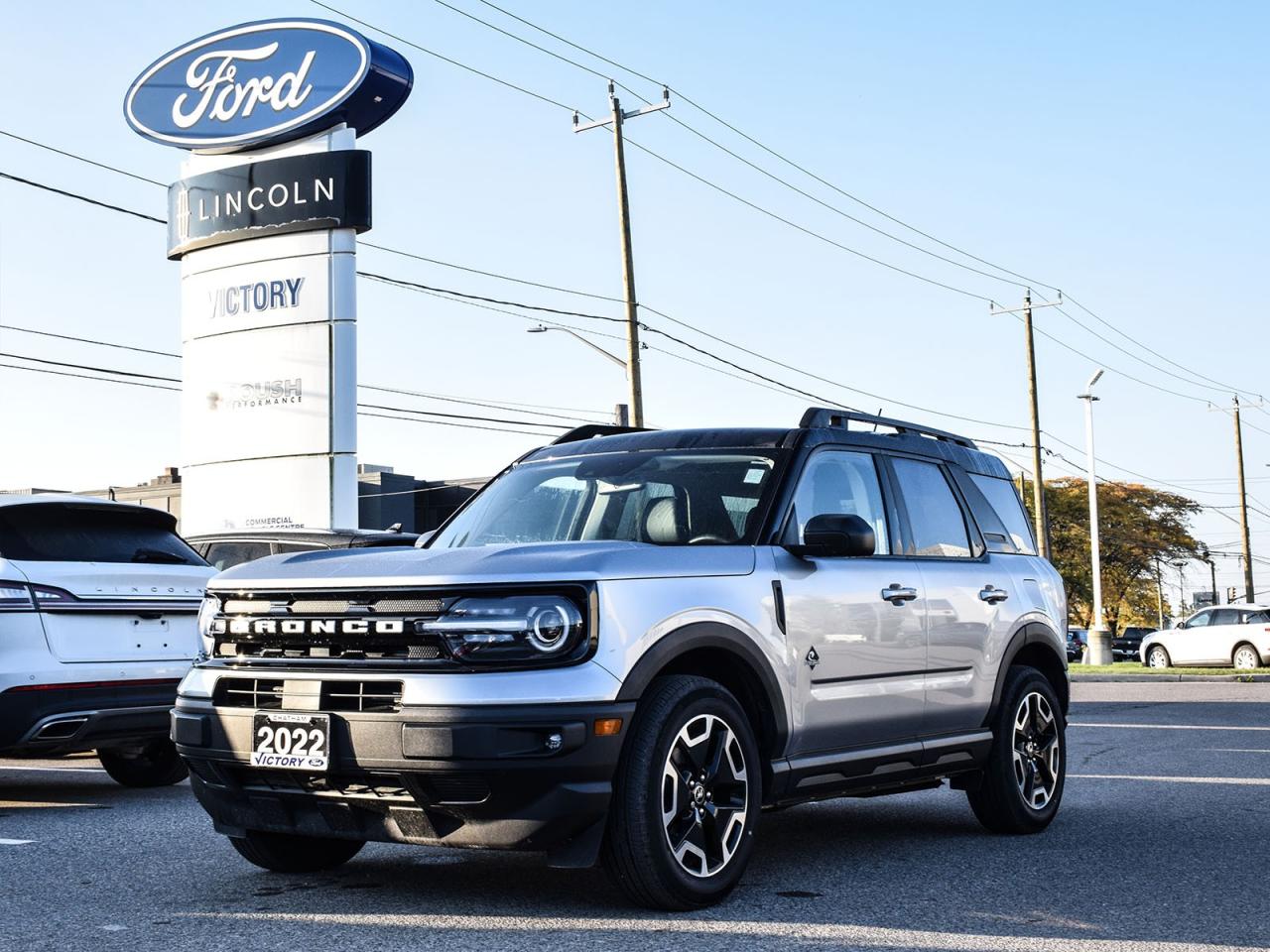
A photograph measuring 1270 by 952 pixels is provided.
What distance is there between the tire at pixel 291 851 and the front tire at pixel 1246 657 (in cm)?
3202

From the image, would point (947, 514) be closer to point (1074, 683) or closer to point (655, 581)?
point (655, 581)

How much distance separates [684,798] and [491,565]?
1112 mm

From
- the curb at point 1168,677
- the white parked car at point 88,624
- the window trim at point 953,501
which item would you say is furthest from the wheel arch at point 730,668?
the curb at point 1168,677

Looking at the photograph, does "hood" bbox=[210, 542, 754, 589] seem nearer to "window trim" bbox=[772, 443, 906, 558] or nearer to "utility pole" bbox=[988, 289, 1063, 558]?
"window trim" bbox=[772, 443, 906, 558]

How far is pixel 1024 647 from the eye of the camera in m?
8.09

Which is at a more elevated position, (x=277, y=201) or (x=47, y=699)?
(x=277, y=201)

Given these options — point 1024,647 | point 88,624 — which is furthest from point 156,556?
point 1024,647

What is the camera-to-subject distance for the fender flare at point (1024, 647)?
7.68m

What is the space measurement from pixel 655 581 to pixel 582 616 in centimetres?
40

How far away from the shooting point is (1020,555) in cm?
Result: 839

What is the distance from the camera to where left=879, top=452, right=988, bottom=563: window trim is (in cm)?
729

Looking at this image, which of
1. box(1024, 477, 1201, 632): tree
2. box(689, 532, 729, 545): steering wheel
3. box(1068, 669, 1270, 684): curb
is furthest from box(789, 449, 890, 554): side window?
box(1024, 477, 1201, 632): tree

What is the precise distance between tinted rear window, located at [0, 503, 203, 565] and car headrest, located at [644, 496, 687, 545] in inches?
149

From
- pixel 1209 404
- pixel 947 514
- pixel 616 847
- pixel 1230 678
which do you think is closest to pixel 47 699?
pixel 616 847
